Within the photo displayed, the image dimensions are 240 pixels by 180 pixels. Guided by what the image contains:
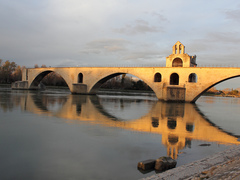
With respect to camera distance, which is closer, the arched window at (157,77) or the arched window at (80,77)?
the arched window at (157,77)

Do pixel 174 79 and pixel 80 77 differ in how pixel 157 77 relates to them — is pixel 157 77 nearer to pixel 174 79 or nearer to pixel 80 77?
pixel 174 79

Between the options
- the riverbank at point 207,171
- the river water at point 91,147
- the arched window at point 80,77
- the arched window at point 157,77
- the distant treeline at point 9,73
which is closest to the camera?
the riverbank at point 207,171

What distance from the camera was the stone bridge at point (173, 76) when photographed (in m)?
33.0

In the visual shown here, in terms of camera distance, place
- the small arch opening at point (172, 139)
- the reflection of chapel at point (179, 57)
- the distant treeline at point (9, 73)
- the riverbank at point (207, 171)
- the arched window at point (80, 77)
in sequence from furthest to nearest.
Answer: the distant treeline at point (9, 73)
the arched window at point (80, 77)
the reflection of chapel at point (179, 57)
the small arch opening at point (172, 139)
the riverbank at point (207, 171)

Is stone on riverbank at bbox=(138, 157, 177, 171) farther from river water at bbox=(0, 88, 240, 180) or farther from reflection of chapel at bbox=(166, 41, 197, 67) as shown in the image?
reflection of chapel at bbox=(166, 41, 197, 67)

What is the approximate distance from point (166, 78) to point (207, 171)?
103 feet

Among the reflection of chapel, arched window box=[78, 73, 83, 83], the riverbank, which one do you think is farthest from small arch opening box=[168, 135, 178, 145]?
arched window box=[78, 73, 83, 83]

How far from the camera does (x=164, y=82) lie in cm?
3681

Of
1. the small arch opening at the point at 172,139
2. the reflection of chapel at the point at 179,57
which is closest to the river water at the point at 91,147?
the small arch opening at the point at 172,139

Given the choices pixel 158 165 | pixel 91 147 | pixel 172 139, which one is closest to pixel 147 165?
pixel 158 165

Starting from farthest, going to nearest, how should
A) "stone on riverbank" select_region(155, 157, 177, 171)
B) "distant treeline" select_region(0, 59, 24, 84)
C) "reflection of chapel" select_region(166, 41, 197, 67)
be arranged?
"distant treeline" select_region(0, 59, 24, 84) → "reflection of chapel" select_region(166, 41, 197, 67) → "stone on riverbank" select_region(155, 157, 177, 171)

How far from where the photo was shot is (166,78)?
36719 millimetres

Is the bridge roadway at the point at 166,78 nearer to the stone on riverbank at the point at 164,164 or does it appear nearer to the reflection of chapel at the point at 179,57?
the reflection of chapel at the point at 179,57

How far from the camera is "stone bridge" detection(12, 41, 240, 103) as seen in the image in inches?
1301
